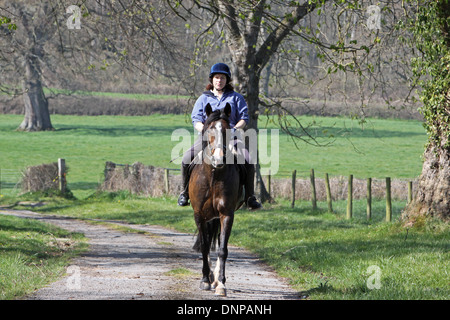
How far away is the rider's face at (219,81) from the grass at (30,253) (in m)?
3.49

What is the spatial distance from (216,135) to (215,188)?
836 millimetres

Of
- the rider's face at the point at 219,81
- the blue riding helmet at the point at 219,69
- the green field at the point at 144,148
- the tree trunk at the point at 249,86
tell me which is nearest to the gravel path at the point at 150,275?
the rider's face at the point at 219,81

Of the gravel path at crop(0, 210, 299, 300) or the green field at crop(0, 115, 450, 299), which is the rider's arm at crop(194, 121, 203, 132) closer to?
the gravel path at crop(0, 210, 299, 300)

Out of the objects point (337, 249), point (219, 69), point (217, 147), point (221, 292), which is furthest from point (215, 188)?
point (337, 249)

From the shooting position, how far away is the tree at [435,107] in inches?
536

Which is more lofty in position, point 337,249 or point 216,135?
point 216,135

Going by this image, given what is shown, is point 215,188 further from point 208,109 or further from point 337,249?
point 337,249

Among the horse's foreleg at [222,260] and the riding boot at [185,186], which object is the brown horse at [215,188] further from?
the riding boot at [185,186]

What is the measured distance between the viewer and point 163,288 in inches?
348

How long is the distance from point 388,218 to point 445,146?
5.74 meters

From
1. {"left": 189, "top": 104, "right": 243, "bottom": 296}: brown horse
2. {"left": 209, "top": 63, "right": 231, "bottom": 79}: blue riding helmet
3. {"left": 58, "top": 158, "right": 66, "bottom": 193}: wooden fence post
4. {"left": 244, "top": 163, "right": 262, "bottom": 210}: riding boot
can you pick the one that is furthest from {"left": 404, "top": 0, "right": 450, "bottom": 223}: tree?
{"left": 58, "top": 158, "right": 66, "bottom": 193}: wooden fence post

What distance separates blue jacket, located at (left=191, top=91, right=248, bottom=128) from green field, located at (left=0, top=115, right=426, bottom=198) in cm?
2619

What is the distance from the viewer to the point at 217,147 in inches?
339

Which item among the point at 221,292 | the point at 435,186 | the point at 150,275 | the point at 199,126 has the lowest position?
the point at 150,275
